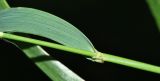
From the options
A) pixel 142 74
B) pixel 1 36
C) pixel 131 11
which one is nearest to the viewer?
pixel 1 36

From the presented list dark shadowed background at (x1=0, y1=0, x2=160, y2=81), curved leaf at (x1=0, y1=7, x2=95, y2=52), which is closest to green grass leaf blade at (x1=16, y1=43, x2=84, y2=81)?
curved leaf at (x1=0, y1=7, x2=95, y2=52)

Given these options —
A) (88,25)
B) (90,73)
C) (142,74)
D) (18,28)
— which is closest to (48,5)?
(88,25)

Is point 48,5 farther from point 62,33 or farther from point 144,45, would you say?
point 62,33

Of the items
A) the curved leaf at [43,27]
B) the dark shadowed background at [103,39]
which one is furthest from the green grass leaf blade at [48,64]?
the dark shadowed background at [103,39]

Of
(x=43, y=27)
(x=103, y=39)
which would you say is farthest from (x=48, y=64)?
(x=103, y=39)

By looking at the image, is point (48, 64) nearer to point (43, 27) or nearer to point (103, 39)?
point (43, 27)

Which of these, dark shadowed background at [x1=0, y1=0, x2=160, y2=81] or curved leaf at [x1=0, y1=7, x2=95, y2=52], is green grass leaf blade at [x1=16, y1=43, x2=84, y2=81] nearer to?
curved leaf at [x1=0, y1=7, x2=95, y2=52]
